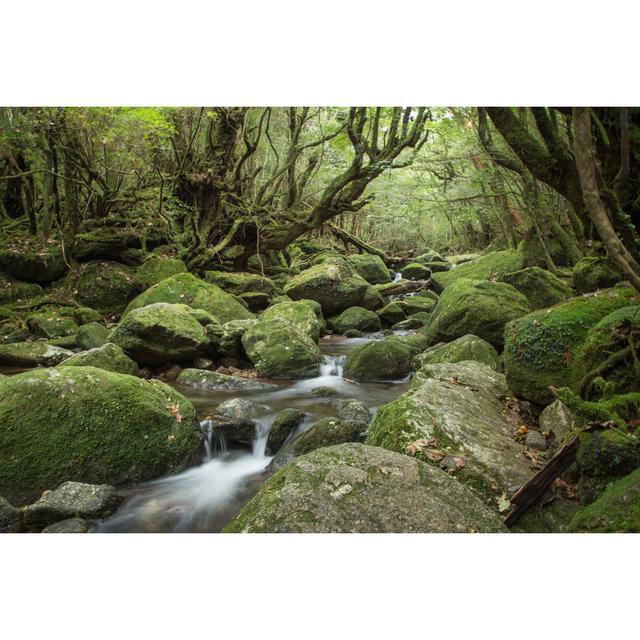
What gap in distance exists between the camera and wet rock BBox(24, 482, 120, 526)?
3.46 metres

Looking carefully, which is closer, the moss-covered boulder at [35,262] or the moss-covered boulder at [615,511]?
the moss-covered boulder at [615,511]

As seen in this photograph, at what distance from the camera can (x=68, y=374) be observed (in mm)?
4344

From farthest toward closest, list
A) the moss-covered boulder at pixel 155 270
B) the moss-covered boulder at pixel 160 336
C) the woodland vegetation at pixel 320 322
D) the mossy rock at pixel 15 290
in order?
1. the moss-covered boulder at pixel 155 270
2. the mossy rock at pixel 15 290
3. the moss-covered boulder at pixel 160 336
4. the woodland vegetation at pixel 320 322

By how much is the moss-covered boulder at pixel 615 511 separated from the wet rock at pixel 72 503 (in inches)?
130

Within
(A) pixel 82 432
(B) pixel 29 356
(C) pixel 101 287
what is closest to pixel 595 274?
(A) pixel 82 432

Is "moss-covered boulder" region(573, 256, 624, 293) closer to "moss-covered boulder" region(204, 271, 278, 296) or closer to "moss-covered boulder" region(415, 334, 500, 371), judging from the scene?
"moss-covered boulder" region(415, 334, 500, 371)

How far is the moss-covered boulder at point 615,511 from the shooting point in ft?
7.48

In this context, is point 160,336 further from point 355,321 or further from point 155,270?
point 355,321

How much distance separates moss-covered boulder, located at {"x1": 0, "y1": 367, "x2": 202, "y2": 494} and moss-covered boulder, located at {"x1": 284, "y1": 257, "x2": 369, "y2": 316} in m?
7.35

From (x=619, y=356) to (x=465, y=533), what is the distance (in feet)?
6.36

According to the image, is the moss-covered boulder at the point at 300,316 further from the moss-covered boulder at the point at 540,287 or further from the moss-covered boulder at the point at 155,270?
the moss-covered boulder at the point at 540,287

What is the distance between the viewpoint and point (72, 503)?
3629mm

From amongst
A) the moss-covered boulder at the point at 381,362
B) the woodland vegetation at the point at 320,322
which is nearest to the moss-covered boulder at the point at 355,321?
the woodland vegetation at the point at 320,322

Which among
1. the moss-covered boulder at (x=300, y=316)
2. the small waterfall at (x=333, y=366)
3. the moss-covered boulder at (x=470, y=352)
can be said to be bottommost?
the small waterfall at (x=333, y=366)
